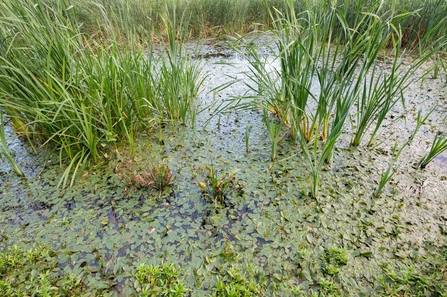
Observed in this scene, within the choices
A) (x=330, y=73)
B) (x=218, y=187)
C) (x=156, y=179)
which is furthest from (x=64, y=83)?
(x=330, y=73)

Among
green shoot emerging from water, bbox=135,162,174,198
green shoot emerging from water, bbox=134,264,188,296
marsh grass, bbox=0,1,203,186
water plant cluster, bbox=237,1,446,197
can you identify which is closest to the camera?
green shoot emerging from water, bbox=134,264,188,296

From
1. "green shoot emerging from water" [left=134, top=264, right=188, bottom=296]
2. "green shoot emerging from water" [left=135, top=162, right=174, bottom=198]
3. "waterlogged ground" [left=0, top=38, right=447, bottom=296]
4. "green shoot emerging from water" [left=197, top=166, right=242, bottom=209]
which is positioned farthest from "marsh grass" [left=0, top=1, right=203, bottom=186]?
"green shoot emerging from water" [left=134, top=264, right=188, bottom=296]

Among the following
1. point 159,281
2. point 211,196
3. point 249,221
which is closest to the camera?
point 159,281

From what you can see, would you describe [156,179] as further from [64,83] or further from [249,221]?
[64,83]

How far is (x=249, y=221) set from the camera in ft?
5.33

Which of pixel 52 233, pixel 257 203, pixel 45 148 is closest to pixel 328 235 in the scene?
pixel 257 203

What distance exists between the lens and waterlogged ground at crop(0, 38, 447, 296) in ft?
4.33

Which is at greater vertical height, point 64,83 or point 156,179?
point 64,83

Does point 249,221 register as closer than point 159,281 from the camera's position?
No

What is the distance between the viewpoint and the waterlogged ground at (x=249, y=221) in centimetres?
132

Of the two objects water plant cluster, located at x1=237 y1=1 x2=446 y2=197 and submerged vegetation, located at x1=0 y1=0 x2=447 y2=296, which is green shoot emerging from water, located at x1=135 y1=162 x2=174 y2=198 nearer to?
submerged vegetation, located at x1=0 y1=0 x2=447 y2=296

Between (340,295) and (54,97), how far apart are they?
2.10 meters

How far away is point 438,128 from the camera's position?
2.49 meters

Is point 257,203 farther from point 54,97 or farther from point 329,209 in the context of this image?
point 54,97
